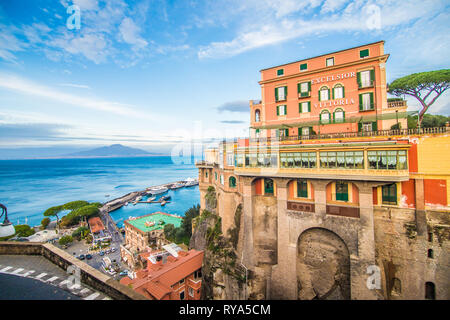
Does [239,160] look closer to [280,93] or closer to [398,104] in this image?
[280,93]

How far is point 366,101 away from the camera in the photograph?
18797 millimetres

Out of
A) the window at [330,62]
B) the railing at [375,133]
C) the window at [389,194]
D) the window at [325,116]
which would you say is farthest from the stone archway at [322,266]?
the window at [330,62]

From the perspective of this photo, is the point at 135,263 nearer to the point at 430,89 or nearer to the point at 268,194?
the point at 268,194

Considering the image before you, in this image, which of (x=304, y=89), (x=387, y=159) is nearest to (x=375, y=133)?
(x=387, y=159)

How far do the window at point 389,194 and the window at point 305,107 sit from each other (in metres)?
9.56

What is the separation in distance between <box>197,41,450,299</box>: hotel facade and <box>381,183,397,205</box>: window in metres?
0.08

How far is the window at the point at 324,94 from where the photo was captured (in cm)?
2028

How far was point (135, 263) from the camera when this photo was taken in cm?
3553

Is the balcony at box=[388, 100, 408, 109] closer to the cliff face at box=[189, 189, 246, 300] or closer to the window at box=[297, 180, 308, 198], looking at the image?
the window at box=[297, 180, 308, 198]

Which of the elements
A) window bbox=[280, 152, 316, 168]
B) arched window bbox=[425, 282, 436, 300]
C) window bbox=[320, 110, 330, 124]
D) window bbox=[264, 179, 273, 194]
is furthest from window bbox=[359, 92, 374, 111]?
arched window bbox=[425, 282, 436, 300]

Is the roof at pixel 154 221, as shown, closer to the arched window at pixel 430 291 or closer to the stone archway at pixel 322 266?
the stone archway at pixel 322 266

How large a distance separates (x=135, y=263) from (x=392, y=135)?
39.4m

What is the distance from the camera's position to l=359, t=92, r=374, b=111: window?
61.1ft
